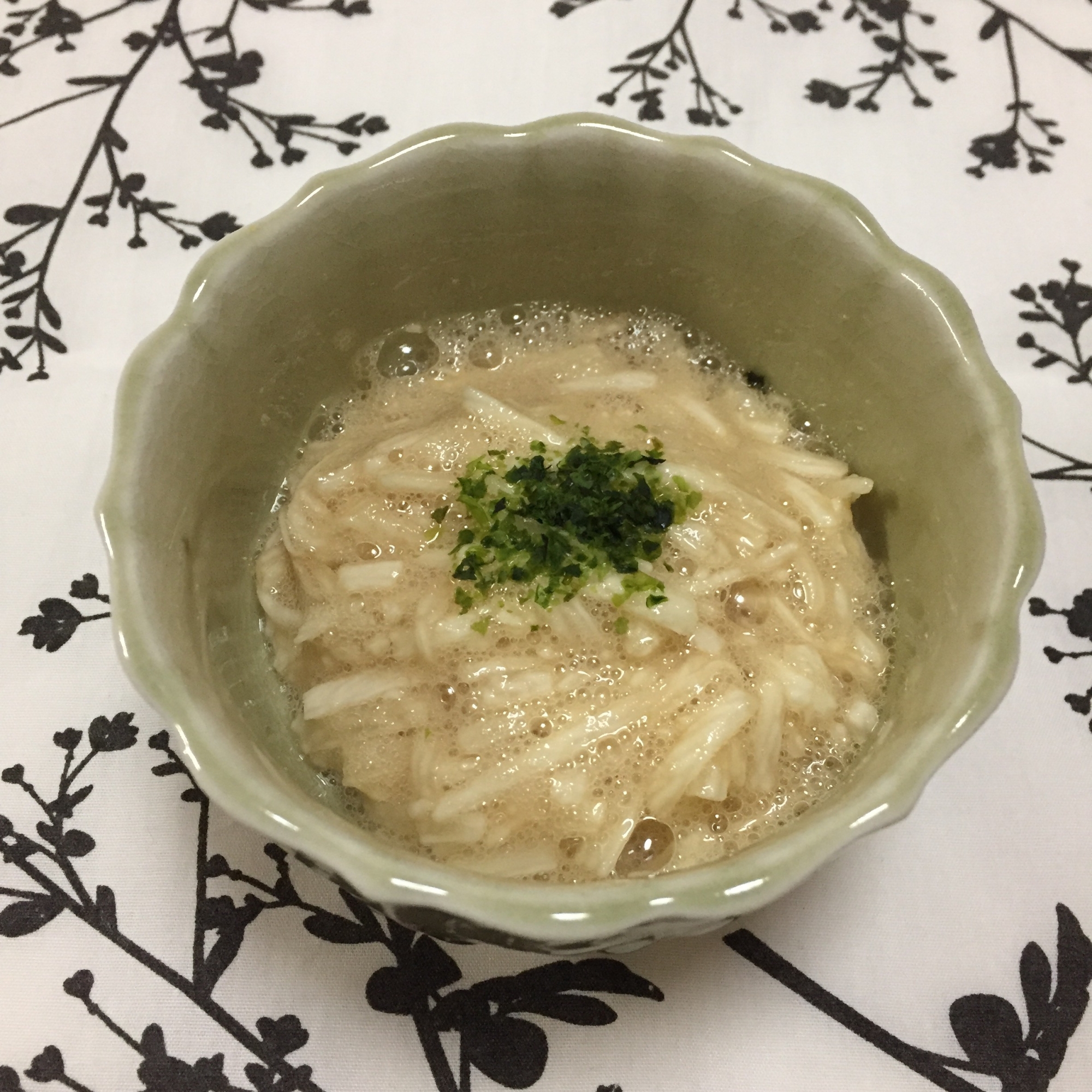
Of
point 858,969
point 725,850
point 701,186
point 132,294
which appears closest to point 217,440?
point 132,294

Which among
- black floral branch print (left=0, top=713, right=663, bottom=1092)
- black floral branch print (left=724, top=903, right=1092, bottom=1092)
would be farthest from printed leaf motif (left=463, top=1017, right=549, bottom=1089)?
black floral branch print (left=724, top=903, right=1092, bottom=1092)

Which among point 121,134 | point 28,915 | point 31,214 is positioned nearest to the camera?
point 28,915

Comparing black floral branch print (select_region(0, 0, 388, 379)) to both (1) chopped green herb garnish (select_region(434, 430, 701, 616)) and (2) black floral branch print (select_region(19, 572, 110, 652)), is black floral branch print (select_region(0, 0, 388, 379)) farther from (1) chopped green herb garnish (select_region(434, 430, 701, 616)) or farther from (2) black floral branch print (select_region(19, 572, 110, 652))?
(1) chopped green herb garnish (select_region(434, 430, 701, 616))

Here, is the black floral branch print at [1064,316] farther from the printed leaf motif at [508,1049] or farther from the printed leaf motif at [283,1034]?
the printed leaf motif at [283,1034]

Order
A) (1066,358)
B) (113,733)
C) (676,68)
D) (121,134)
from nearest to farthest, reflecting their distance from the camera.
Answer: (113,733) < (1066,358) < (121,134) < (676,68)

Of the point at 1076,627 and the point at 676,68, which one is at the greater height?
the point at 676,68

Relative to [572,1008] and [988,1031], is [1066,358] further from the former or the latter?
[572,1008]

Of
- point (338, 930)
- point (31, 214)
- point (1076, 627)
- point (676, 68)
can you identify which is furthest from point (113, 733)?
point (676, 68)

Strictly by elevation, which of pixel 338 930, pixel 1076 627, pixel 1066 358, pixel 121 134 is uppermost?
pixel 121 134
